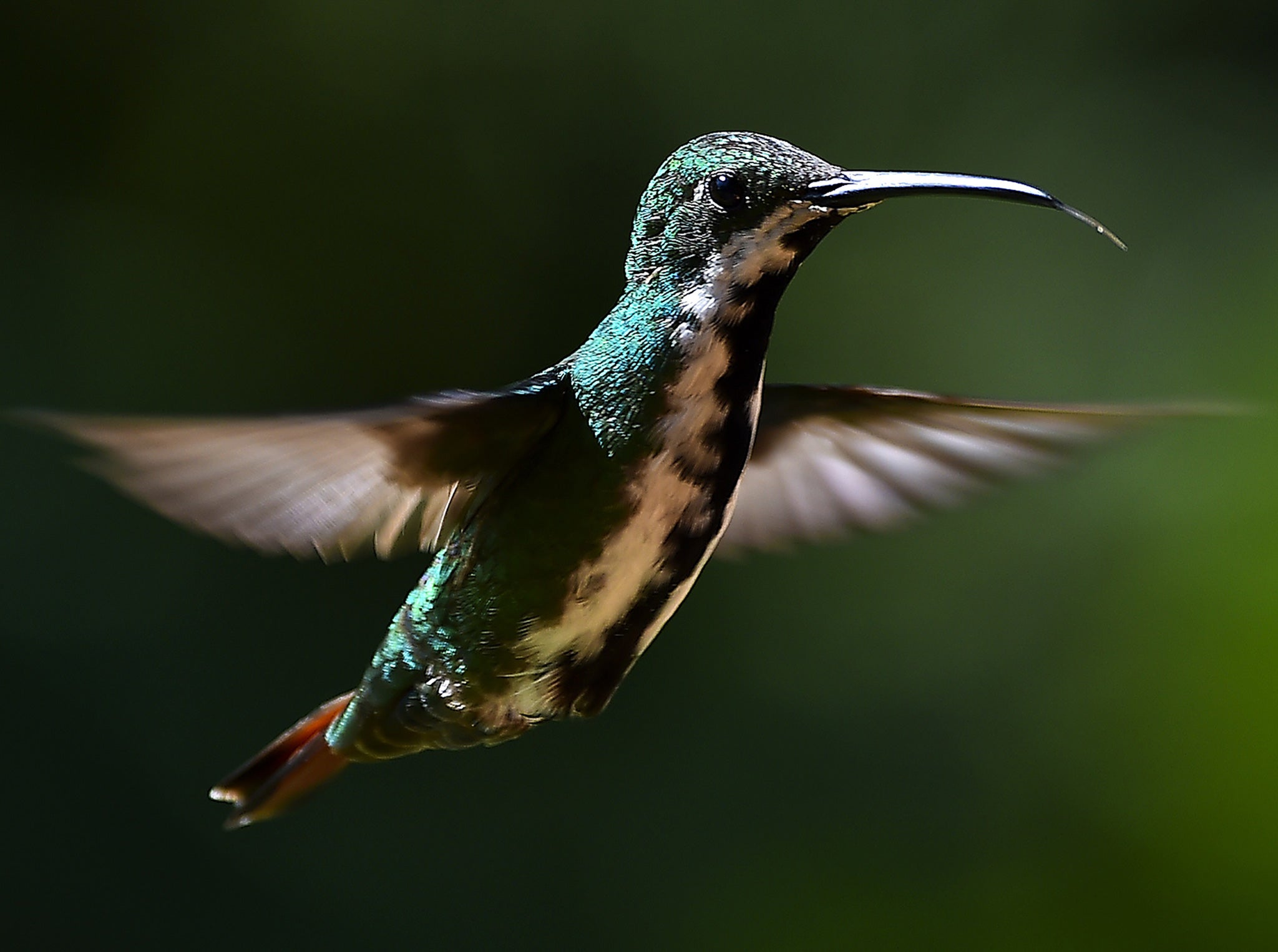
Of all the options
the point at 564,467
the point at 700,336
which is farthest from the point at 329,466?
the point at 700,336

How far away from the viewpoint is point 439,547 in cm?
102

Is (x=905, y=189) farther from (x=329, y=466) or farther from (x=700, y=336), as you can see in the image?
(x=329, y=466)

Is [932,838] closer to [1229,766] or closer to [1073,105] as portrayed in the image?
[1229,766]

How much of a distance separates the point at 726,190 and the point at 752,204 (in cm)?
2

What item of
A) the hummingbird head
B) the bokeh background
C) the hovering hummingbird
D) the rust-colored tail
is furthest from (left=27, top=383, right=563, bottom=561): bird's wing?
the bokeh background

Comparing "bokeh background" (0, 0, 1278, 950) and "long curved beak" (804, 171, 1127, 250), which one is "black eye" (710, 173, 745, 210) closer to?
"long curved beak" (804, 171, 1127, 250)

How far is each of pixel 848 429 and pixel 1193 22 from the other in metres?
2.02

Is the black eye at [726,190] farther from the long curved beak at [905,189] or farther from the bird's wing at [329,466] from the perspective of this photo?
the bird's wing at [329,466]

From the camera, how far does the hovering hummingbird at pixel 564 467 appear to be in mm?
798

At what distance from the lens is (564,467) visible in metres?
0.89

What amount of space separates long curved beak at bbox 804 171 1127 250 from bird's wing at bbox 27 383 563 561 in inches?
8.8

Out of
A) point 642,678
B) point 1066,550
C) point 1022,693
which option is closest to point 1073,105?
point 1066,550

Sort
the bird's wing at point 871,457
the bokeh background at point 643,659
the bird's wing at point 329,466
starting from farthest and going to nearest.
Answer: the bokeh background at point 643,659, the bird's wing at point 871,457, the bird's wing at point 329,466

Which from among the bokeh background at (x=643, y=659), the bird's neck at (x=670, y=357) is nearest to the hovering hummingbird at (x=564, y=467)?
the bird's neck at (x=670, y=357)
